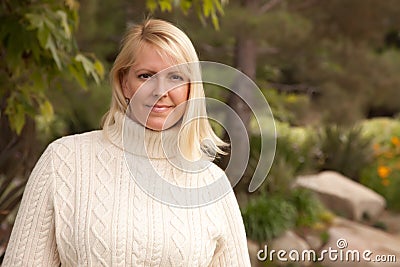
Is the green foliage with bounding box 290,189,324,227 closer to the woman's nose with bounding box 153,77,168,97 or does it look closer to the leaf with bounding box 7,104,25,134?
the leaf with bounding box 7,104,25,134

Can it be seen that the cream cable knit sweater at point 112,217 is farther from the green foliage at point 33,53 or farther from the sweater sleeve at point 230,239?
the green foliage at point 33,53

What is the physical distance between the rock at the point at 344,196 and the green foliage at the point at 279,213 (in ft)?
1.76

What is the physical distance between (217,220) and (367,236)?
5.83 m

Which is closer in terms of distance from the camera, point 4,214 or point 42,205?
point 42,205

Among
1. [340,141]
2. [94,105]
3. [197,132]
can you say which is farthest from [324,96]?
[197,132]

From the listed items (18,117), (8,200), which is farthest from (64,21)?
(8,200)

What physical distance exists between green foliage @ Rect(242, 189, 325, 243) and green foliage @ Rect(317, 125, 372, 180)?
2078 millimetres

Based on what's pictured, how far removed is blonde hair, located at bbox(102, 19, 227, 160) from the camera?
6.22 feet

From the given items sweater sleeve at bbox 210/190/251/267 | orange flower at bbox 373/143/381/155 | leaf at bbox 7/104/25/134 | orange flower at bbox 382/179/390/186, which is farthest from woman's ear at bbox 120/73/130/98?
orange flower at bbox 373/143/381/155

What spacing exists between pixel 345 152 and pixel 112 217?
27.4ft

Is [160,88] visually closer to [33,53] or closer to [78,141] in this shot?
[78,141]

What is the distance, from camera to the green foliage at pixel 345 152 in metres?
9.92

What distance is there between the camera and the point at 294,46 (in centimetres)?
969

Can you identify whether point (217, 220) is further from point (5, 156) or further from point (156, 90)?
point (5, 156)
